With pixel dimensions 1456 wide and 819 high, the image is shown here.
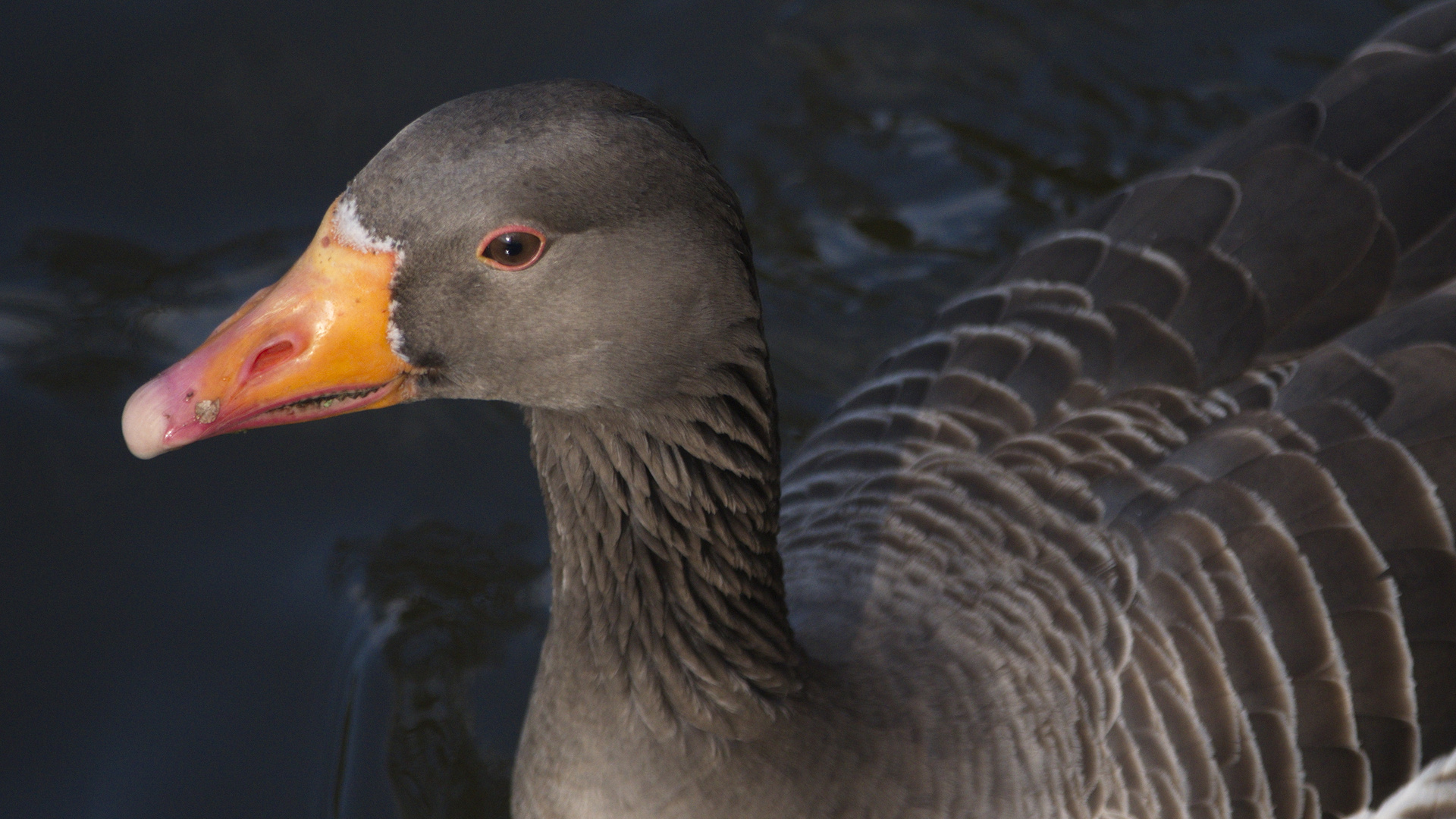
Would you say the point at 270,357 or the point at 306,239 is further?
the point at 306,239

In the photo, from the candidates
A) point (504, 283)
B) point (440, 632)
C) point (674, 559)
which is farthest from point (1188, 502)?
point (440, 632)

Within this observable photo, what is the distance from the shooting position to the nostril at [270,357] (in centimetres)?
334

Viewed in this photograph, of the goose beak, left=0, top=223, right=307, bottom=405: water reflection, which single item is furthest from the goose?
left=0, top=223, right=307, bottom=405: water reflection

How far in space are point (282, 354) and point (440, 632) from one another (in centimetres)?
257

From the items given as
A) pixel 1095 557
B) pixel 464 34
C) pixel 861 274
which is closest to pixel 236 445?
pixel 464 34

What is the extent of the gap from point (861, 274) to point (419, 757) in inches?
132

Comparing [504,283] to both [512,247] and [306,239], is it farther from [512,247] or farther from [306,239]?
[306,239]

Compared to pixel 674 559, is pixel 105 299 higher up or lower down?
higher up

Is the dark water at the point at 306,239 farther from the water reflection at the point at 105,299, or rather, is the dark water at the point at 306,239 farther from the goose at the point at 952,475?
the goose at the point at 952,475

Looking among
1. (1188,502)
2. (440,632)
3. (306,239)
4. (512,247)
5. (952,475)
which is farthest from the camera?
(306,239)

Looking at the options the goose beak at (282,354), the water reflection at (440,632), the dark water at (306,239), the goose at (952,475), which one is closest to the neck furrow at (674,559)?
the goose at (952,475)

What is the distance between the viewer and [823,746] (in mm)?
3896

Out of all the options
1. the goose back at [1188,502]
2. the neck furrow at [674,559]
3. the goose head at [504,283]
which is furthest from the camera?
the goose back at [1188,502]

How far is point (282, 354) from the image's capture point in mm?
3348
